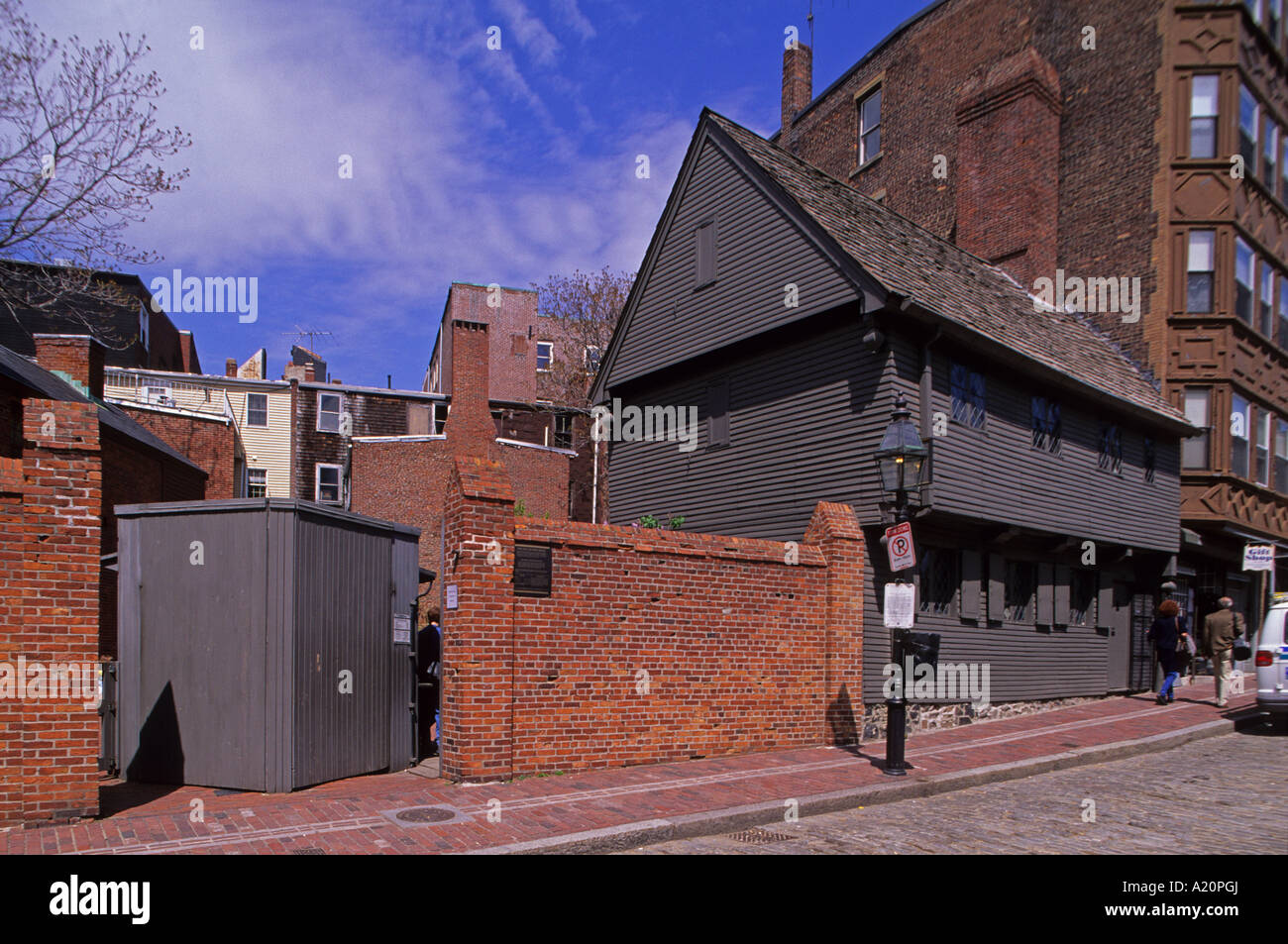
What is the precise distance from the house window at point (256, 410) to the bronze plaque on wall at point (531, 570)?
35.3 meters

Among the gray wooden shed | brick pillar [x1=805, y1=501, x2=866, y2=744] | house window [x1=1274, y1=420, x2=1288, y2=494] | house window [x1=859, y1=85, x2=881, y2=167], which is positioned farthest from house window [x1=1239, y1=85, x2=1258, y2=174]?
the gray wooden shed

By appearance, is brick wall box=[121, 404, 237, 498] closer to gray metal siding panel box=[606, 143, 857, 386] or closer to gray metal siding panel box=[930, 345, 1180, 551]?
gray metal siding panel box=[606, 143, 857, 386]

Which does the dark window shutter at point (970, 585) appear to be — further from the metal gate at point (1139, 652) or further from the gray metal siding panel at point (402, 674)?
the gray metal siding panel at point (402, 674)

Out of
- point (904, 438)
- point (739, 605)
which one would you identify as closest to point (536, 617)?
point (739, 605)

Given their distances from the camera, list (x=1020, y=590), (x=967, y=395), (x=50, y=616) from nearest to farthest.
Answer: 1. (x=50, y=616)
2. (x=967, y=395)
3. (x=1020, y=590)

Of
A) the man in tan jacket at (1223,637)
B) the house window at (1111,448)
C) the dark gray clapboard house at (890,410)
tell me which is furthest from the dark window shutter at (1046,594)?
the man in tan jacket at (1223,637)

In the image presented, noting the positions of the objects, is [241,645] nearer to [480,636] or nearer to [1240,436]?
[480,636]

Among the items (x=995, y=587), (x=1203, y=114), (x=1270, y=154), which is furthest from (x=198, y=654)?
(x=1270, y=154)

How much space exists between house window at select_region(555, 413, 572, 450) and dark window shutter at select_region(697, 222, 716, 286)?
79.0ft

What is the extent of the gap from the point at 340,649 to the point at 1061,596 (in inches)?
526

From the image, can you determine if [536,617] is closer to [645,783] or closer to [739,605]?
[645,783]

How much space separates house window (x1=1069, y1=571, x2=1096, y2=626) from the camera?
58.0 feet

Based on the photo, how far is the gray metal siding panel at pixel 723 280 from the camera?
48.8 ft

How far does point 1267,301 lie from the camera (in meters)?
21.5
